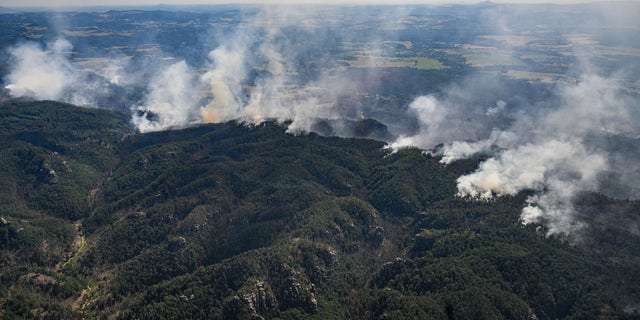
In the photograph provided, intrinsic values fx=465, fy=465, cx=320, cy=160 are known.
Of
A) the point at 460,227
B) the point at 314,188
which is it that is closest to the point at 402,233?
the point at 460,227

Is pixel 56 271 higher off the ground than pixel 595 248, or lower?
lower

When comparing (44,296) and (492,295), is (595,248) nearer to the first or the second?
(492,295)

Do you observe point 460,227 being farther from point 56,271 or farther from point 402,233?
point 56,271

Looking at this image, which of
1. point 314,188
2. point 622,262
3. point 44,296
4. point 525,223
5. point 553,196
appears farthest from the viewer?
point 314,188

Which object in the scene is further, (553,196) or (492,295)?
(553,196)

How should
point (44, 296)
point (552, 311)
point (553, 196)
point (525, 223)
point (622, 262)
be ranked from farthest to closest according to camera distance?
point (553, 196) → point (525, 223) → point (44, 296) → point (622, 262) → point (552, 311)

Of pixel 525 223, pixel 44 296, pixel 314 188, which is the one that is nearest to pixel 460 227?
pixel 525 223
